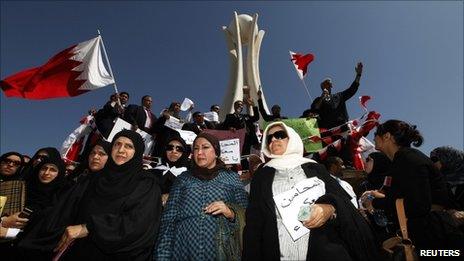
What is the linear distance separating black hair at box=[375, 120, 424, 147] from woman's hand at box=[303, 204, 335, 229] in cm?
135

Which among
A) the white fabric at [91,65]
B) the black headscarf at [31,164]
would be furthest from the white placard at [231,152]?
the white fabric at [91,65]

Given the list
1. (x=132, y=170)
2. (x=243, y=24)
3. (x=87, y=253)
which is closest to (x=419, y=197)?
(x=132, y=170)

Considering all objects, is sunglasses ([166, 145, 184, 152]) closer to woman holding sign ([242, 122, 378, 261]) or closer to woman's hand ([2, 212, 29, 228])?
woman's hand ([2, 212, 29, 228])

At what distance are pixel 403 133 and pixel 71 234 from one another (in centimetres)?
312

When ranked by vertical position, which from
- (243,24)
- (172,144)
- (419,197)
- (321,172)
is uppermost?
(243,24)

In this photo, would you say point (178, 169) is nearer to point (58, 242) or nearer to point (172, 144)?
point (172, 144)

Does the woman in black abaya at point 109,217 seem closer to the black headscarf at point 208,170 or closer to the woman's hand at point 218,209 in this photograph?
the black headscarf at point 208,170

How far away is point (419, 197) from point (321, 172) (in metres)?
0.84

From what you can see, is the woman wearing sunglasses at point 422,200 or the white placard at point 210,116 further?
the white placard at point 210,116

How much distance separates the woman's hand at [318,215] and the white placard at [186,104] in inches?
272

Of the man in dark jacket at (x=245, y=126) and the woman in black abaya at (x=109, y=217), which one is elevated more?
the man in dark jacket at (x=245, y=126)

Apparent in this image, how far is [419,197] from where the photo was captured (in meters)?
2.62

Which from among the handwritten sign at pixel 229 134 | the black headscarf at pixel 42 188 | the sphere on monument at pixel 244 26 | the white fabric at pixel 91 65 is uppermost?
the sphere on monument at pixel 244 26

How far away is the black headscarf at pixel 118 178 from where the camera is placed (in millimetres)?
2918
